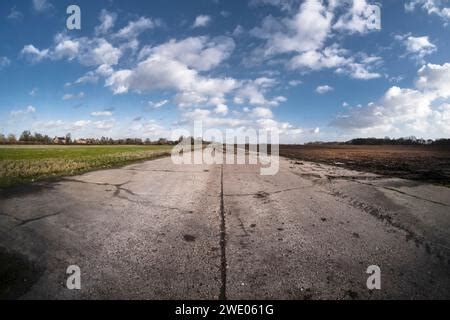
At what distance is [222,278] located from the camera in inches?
119

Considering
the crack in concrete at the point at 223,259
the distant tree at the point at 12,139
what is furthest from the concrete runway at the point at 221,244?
the distant tree at the point at 12,139

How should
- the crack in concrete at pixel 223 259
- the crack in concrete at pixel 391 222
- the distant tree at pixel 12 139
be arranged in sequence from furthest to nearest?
the distant tree at pixel 12 139, the crack in concrete at pixel 391 222, the crack in concrete at pixel 223 259

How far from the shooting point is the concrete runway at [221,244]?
2.86 m

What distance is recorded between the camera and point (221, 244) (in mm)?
3984

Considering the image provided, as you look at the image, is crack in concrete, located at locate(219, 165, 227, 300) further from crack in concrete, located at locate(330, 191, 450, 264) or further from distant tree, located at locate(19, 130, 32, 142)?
distant tree, located at locate(19, 130, 32, 142)

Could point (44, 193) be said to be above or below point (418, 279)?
above

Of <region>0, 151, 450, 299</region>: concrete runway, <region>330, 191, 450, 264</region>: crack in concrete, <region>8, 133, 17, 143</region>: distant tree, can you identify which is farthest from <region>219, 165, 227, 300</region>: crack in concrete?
<region>8, 133, 17, 143</region>: distant tree

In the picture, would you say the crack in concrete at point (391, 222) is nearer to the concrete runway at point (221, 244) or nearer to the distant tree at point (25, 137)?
the concrete runway at point (221, 244)

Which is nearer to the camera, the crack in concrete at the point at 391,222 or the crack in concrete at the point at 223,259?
the crack in concrete at the point at 223,259

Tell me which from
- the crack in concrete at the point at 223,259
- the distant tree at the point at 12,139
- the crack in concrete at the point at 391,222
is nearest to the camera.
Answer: the crack in concrete at the point at 223,259

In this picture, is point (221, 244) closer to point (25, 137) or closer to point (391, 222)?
point (391, 222)

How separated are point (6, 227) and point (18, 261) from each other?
168 centimetres
